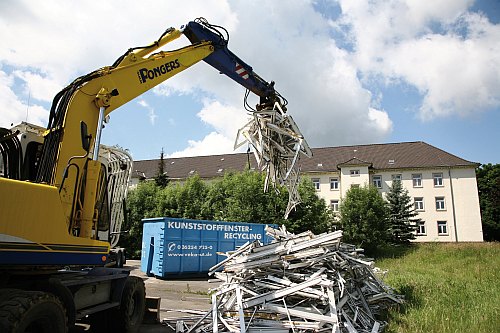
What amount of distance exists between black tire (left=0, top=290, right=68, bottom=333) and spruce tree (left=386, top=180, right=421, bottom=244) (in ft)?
101

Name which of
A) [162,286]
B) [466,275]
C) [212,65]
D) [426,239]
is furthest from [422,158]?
[212,65]

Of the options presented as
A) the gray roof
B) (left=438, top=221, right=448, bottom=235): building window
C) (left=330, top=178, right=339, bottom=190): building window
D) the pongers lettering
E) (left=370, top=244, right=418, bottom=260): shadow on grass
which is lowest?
(left=370, top=244, right=418, bottom=260): shadow on grass

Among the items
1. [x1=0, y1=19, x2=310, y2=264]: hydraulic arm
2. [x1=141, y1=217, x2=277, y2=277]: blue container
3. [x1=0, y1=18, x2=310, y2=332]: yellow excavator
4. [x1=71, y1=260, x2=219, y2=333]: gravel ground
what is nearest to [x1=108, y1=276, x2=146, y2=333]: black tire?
[x1=0, y1=18, x2=310, y2=332]: yellow excavator

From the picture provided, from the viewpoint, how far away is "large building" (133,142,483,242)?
1512 inches

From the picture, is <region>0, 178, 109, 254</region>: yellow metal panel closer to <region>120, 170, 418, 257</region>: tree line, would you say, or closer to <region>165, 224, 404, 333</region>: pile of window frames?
<region>165, 224, 404, 333</region>: pile of window frames

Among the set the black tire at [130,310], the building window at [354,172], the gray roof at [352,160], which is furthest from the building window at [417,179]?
the black tire at [130,310]

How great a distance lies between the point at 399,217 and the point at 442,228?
9099mm

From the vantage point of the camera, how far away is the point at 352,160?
4209cm

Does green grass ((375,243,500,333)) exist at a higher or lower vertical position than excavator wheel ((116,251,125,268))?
lower

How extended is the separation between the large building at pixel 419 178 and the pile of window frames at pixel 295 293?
2827cm

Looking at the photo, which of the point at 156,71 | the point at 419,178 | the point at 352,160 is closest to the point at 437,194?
the point at 419,178

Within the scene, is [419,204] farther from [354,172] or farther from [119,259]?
[119,259]

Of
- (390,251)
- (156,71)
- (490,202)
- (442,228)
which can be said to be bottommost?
(390,251)

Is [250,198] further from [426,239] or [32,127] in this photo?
[426,239]
